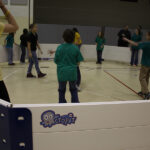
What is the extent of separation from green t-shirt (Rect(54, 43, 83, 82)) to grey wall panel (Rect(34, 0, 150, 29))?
379 inches

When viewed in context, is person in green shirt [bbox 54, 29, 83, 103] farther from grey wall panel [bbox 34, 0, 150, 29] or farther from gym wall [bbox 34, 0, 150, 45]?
grey wall panel [bbox 34, 0, 150, 29]

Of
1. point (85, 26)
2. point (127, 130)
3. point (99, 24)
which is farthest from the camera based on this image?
point (99, 24)

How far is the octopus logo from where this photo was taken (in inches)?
47.0

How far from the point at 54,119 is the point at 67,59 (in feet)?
7.19

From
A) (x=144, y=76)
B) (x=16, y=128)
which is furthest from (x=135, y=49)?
(x=16, y=128)

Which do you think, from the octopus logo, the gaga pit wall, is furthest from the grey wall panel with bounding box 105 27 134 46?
the octopus logo

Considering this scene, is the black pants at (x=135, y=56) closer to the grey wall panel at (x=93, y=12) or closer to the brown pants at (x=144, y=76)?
the grey wall panel at (x=93, y=12)

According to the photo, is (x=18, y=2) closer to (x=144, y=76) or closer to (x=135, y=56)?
(x=135, y=56)

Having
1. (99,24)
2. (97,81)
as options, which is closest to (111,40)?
(99,24)

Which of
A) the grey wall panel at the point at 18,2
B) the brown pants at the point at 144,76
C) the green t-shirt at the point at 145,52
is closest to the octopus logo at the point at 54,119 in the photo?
the green t-shirt at the point at 145,52

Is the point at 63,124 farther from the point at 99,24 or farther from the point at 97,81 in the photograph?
the point at 99,24

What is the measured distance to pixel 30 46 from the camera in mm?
6020

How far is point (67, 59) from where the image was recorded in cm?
335

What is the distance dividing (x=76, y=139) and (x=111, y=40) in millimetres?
12188
